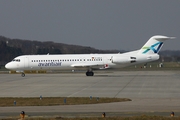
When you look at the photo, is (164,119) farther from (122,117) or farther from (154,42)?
(154,42)

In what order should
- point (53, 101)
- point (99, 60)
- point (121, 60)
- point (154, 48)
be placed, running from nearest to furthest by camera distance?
point (53, 101) < point (121, 60) < point (99, 60) < point (154, 48)

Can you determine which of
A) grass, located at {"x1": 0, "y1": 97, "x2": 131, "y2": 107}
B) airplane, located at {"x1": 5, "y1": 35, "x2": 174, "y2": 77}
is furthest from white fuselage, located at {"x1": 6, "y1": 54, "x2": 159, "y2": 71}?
grass, located at {"x1": 0, "y1": 97, "x2": 131, "y2": 107}

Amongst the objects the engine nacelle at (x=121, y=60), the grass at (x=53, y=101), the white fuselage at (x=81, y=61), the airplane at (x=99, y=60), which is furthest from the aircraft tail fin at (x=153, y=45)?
the grass at (x=53, y=101)

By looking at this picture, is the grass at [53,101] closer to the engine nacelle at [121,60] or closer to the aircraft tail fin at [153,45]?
the engine nacelle at [121,60]

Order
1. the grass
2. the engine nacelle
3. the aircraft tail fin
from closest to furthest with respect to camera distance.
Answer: the grass
the engine nacelle
the aircraft tail fin

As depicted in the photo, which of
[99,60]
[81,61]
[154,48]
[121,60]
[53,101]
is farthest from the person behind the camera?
[81,61]

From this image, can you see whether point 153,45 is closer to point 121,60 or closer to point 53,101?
point 121,60

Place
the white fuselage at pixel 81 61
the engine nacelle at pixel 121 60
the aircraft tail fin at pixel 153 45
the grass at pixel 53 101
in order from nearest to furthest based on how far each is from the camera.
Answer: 1. the grass at pixel 53 101
2. the engine nacelle at pixel 121 60
3. the white fuselage at pixel 81 61
4. the aircraft tail fin at pixel 153 45

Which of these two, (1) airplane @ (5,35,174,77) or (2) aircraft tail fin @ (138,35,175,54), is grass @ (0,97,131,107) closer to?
(1) airplane @ (5,35,174,77)

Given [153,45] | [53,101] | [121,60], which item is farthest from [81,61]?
[53,101]

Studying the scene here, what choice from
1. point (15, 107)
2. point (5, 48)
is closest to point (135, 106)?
point (15, 107)

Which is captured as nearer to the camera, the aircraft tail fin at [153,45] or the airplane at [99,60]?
the airplane at [99,60]

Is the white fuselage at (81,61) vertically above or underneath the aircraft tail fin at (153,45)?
underneath

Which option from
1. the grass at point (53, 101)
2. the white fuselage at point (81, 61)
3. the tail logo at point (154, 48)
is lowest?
the grass at point (53, 101)
